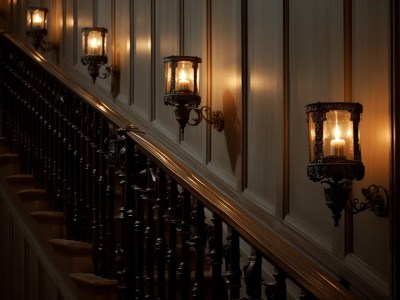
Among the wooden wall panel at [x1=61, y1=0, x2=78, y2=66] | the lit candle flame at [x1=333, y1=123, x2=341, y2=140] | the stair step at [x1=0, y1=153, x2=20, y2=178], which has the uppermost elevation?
the wooden wall panel at [x1=61, y1=0, x2=78, y2=66]

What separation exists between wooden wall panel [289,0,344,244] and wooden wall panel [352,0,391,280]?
0.49 feet

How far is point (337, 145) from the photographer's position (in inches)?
115

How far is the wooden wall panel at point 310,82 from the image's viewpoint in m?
3.35

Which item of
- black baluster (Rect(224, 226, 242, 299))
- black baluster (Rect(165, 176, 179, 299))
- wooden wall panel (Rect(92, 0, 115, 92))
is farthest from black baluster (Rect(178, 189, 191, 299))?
wooden wall panel (Rect(92, 0, 115, 92))

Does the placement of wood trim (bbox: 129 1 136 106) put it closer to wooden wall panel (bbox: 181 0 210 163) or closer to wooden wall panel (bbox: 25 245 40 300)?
wooden wall panel (bbox: 181 0 210 163)

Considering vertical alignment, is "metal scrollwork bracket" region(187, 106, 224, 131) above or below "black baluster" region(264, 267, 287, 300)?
above

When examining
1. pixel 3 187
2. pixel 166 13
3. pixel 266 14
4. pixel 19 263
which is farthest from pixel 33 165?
pixel 266 14

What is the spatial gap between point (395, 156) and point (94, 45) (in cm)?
345

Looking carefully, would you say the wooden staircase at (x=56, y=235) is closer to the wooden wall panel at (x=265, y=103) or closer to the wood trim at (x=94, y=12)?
the wooden wall panel at (x=265, y=103)

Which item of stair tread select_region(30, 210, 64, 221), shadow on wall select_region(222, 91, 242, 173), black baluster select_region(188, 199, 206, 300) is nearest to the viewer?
black baluster select_region(188, 199, 206, 300)

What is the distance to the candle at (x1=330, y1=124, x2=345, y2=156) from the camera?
2918 millimetres

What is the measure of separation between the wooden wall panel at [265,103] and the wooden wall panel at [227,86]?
12 cm

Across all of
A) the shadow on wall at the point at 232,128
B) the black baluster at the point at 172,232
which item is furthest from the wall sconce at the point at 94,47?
the black baluster at the point at 172,232

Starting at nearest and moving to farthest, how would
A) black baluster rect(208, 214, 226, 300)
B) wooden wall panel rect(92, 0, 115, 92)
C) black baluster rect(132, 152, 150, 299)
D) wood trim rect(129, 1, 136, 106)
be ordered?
→ 1. black baluster rect(208, 214, 226, 300)
2. black baluster rect(132, 152, 150, 299)
3. wood trim rect(129, 1, 136, 106)
4. wooden wall panel rect(92, 0, 115, 92)
